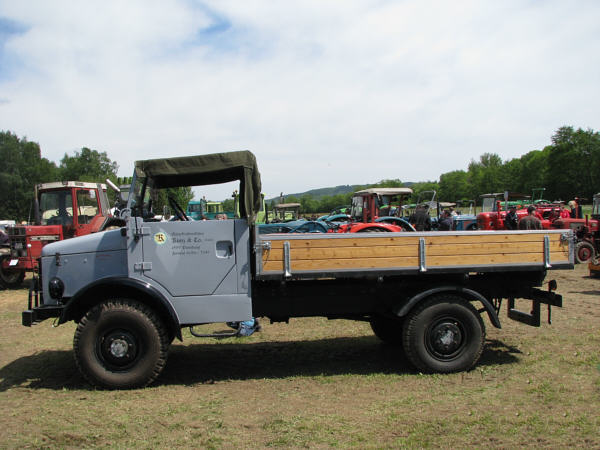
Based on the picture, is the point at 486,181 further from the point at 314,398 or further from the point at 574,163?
the point at 314,398

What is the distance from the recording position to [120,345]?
488cm

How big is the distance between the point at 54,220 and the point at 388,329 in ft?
31.2

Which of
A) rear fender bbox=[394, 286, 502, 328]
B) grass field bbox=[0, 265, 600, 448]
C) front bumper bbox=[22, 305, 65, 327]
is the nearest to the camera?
grass field bbox=[0, 265, 600, 448]

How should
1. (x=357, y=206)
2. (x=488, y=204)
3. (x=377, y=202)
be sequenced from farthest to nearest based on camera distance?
(x=488, y=204)
(x=357, y=206)
(x=377, y=202)

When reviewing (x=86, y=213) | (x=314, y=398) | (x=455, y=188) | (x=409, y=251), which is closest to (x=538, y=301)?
(x=409, y=251)

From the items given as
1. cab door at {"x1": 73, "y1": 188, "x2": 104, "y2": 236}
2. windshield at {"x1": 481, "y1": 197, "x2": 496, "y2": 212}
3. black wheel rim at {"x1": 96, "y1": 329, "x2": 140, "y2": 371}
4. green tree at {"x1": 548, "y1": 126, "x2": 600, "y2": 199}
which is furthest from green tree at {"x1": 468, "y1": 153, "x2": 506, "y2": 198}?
black wheel rim at {"x1": 96, "y1": 329, "x2": 140, "y2": 371}

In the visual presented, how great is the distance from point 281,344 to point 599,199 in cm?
1429

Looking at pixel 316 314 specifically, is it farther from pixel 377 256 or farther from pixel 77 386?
pixel 77 386

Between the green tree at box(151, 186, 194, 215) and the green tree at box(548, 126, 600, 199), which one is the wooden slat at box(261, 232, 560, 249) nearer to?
the green tree at box(151, 186, 194, 215)

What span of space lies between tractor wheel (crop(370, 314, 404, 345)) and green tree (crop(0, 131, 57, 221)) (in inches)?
2465

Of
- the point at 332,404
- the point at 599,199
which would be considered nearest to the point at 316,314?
the point at 332,404

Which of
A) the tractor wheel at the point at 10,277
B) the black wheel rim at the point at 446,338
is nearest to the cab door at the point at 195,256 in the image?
the black wheel rim at the point at 446,338

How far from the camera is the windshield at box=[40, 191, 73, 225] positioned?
39.7 ft

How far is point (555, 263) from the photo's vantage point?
5.24 m
